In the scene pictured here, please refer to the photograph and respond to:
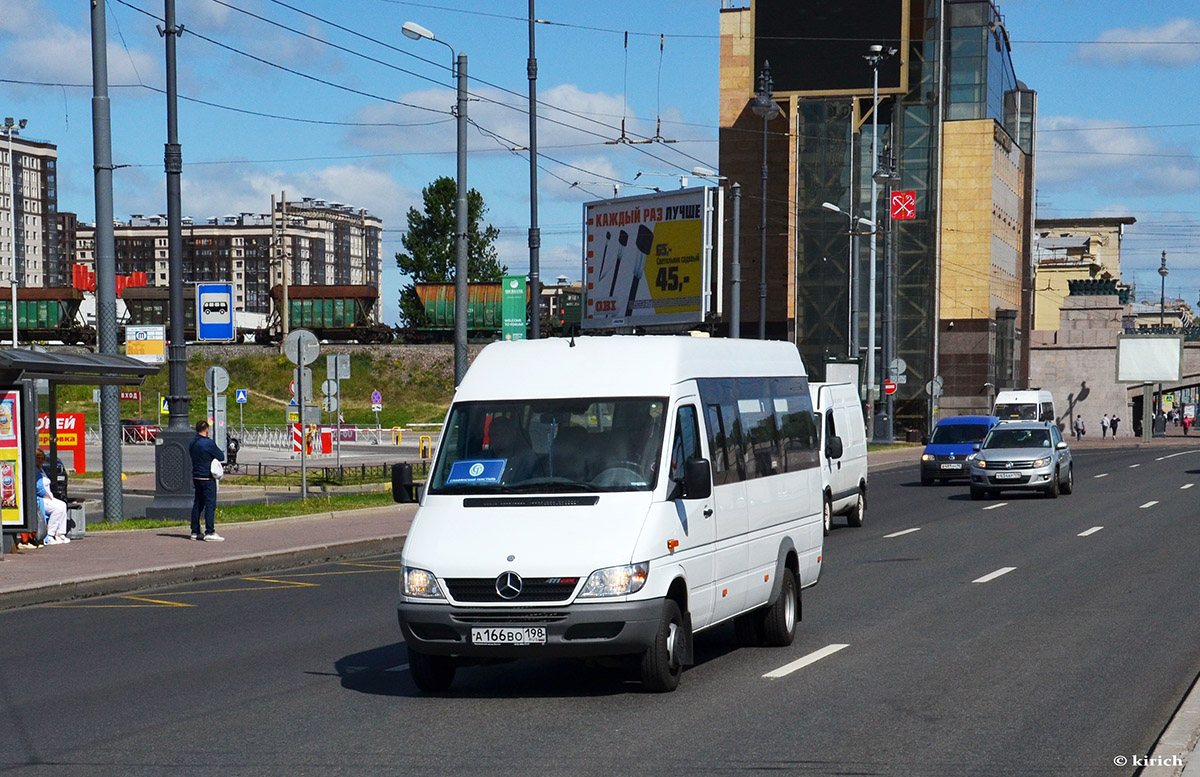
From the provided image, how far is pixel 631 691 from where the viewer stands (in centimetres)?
949

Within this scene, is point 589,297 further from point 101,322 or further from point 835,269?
point 835,269

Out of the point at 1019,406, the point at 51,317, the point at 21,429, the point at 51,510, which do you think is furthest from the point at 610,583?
the point at 51,317

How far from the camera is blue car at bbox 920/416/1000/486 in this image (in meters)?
37.4

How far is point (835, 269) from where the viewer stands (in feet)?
259

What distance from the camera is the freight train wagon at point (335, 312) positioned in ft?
294

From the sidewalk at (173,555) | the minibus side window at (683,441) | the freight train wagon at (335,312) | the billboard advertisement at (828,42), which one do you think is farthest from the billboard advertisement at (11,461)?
the freight train wagon at (335,312)

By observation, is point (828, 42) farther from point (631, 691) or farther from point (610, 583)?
point (610, 583)

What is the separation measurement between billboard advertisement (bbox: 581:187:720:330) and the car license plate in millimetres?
30520

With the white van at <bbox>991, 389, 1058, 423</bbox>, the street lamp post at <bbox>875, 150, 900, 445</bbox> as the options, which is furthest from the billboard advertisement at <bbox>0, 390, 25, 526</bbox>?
the white van at <bbox>991, 389, 1058, 423</bbox>

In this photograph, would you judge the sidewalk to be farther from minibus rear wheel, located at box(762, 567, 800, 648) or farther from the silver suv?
the silver suv

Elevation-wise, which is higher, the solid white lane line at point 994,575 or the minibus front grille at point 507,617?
the minibus front grille at point 507,617

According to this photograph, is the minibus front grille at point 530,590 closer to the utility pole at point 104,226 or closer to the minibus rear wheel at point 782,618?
the minibus rear wheel at point 782,618

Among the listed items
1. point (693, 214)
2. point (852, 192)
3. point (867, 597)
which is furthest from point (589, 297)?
point (852, 192)

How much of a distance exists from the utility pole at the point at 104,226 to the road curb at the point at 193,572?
196 inches
